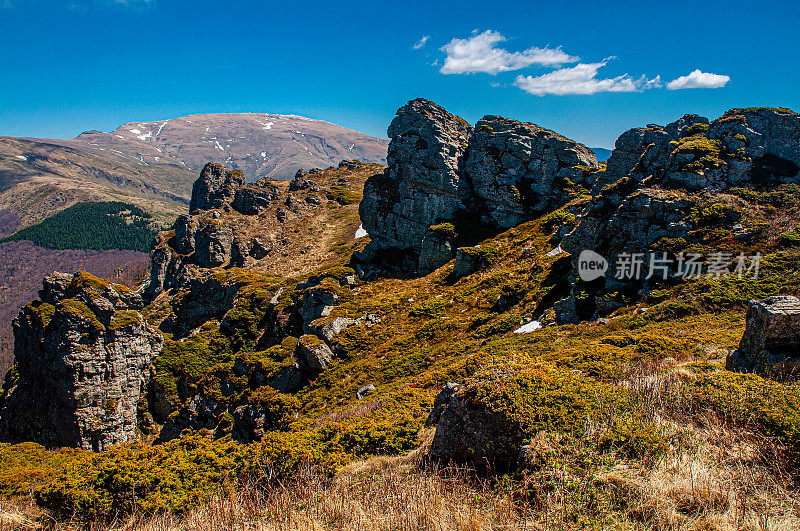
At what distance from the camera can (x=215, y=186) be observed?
8631cm

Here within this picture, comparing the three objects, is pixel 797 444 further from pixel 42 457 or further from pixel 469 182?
pixel 469 182

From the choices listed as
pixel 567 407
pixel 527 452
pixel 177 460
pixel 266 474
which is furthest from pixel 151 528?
pixel 567 407

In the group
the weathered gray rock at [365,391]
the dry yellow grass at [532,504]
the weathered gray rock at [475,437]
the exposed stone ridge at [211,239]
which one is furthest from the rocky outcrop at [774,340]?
the exposed stone ridge at [211,239]

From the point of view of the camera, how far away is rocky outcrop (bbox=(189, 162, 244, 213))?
83438mm

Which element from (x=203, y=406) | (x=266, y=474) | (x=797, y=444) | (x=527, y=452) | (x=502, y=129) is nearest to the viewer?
(x=797, y=444)

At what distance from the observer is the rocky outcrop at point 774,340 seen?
8461mm

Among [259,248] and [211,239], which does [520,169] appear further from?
[211,239]

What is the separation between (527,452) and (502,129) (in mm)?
45361

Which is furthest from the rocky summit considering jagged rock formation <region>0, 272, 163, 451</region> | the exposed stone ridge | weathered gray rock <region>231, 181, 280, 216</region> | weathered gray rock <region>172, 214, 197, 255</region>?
weathered gray rock <region>231, 181, 280, 216</region>

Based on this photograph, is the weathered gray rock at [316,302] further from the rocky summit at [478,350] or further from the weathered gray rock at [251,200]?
the weathered gray rock at [251,200]

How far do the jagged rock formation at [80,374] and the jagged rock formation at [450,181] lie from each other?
2524 centimetres

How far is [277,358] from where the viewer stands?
29.1 metres

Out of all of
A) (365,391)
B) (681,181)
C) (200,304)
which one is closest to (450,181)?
(681,181)

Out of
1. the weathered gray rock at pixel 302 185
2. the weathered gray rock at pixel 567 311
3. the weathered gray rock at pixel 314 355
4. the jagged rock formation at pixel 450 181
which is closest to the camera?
the weathered gray rock at pixel 567 311
